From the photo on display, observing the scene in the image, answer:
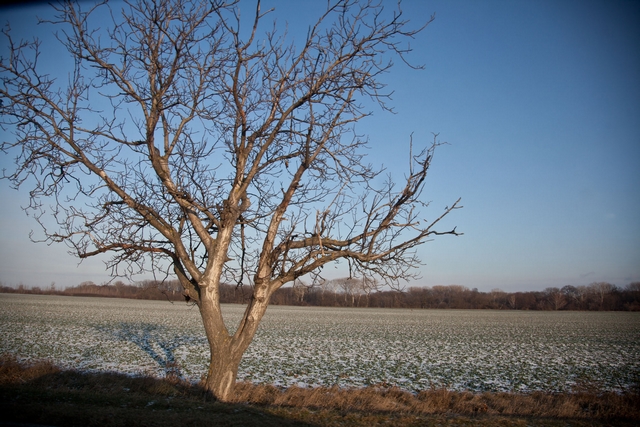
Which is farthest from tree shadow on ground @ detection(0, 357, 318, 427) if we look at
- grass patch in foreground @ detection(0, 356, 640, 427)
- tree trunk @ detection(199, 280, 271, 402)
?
tree trunk @ detection(199, 280, 271, 402)

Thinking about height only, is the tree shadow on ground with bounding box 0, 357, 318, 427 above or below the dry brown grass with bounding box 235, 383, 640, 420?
above

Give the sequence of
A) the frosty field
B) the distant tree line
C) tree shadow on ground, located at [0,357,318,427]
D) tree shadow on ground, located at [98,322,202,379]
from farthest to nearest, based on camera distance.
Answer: the distant tree line → tree shadow on ground, located at [98,322,202,379] → the frosty field → tree shadow on ground, located at [0,357,318,427]

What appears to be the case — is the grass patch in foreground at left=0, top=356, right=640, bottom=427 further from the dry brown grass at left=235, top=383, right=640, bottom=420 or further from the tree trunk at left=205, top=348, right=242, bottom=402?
the tree trunk at left=205, top=348, right=242, bottom=402

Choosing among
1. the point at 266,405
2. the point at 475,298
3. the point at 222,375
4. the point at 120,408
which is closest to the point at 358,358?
the point at 266,405

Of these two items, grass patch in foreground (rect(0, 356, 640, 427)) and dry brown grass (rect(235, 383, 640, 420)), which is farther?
dry brown grass (rect(235, 383, 640, 420))

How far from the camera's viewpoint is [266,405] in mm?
9109

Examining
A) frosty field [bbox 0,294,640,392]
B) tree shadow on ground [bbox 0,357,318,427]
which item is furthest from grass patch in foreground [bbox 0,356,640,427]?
frosty field [bbox 0,294,640,392]

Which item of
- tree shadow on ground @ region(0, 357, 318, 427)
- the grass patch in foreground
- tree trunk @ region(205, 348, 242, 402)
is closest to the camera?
tree shadow on ground @ region(0, 357, 318, 427)

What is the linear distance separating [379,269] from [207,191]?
154 inches

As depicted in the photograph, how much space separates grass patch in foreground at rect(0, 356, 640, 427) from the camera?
21.4 ft

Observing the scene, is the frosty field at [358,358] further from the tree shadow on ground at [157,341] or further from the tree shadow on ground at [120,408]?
the tree shadow on ground at [120,408]

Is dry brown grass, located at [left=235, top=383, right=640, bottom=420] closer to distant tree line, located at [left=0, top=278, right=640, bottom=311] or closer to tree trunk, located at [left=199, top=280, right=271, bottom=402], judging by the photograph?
tree trunk, located at [left=199, top=280, right=271, bottom=402]

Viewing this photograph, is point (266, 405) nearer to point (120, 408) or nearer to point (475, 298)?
point (120, 408)

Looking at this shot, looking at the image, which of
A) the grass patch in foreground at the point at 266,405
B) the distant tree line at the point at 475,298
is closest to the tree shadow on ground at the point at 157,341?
the grass patch in foreground at the point at 266,405
